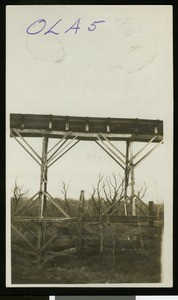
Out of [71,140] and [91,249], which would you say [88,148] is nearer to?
[71,140]

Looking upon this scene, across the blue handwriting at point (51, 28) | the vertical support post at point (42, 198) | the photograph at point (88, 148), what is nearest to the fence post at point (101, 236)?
the photograph at point (88, 148)

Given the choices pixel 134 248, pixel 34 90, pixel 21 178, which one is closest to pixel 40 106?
pixel 34 90

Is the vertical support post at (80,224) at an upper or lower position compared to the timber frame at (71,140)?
lower

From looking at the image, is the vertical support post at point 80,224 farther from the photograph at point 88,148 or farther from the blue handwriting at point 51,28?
the blue handwriting at point 51,28

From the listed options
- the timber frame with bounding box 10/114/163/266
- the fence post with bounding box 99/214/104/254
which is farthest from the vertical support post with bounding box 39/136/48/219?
the fence post with bounding box 99/214/104/254

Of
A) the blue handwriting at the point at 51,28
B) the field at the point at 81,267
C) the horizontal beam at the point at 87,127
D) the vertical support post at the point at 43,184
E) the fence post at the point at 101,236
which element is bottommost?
the field at the point at 81,267

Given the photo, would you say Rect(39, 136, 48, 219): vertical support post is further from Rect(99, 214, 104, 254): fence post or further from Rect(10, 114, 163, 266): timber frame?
Rect(99, 214, 104, 254): fence post

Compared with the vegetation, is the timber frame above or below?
above

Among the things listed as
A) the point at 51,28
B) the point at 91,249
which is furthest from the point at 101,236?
the point at 51,28
